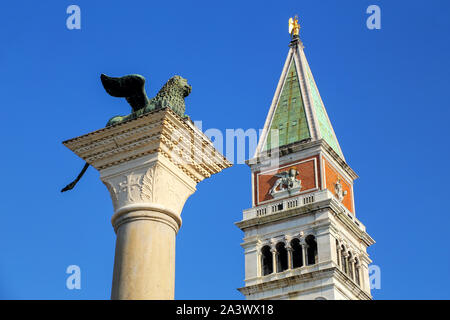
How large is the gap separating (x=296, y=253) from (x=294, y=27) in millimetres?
17720

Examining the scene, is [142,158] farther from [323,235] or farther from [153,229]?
[323,235]

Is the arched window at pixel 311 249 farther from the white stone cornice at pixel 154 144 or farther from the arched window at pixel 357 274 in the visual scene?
the white stone cornice at pixel 154 144

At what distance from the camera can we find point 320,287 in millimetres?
46281

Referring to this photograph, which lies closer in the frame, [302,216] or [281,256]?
[302,216]

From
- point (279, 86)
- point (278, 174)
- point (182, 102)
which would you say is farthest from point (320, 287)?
point (182, 102)

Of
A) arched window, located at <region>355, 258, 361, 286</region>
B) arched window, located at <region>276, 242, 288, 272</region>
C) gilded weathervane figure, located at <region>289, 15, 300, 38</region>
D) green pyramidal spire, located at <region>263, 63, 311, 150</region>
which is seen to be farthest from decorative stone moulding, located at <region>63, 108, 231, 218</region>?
gilded weathervane figure, located at <region>289, 15, 300, 38</region>

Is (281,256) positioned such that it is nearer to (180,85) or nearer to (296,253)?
(296,253)

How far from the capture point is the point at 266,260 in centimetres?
4975

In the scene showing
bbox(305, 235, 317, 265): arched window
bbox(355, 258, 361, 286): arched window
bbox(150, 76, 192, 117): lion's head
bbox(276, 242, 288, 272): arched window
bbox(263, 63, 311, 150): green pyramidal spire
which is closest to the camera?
bbox(150, 76, 192, 117): lion's head

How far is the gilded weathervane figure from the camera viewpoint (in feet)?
195

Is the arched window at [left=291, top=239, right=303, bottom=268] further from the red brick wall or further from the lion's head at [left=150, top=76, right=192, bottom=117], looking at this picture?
the lion's head at [left=150, top=76, right=192, bottom=117]

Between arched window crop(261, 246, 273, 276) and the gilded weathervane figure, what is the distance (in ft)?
53.3

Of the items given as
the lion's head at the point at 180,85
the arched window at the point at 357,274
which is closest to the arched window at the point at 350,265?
the arched window at the point at 357,274

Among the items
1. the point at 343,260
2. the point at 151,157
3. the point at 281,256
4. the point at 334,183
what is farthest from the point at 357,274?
the point at 151,157
